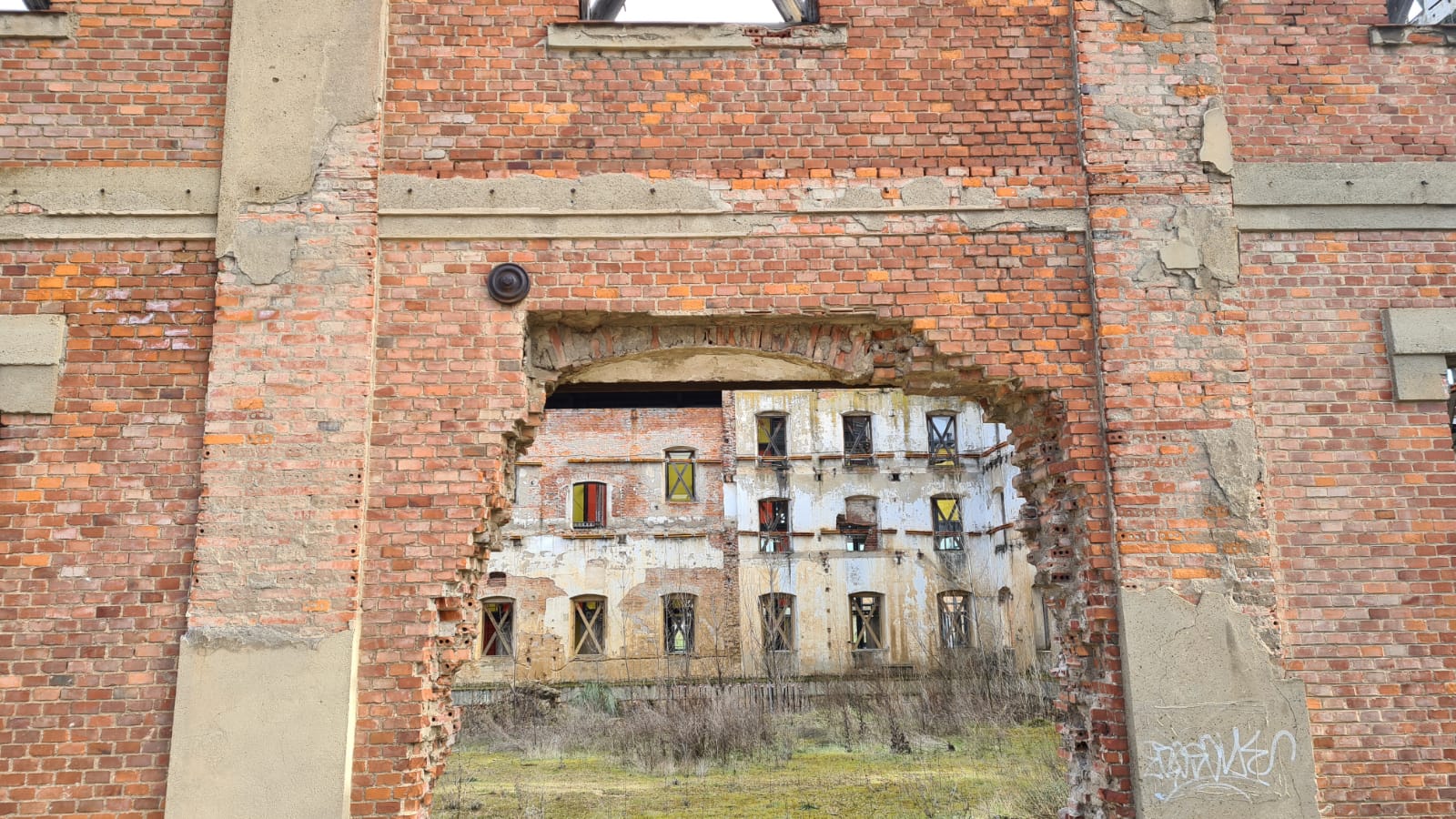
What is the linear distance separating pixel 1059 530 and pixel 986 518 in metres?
16.9

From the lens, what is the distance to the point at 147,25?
622cm

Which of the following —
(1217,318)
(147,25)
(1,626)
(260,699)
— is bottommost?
(260,699)

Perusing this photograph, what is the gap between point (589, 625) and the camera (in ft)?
71.8

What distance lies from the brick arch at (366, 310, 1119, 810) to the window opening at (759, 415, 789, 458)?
657 inches

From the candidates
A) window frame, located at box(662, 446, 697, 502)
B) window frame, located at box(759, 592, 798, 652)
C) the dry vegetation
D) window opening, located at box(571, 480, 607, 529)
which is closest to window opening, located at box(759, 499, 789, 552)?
window frame, located at box(759, 592, 798, 652)

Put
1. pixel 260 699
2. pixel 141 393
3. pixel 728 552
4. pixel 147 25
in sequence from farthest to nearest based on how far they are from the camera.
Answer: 1. pixel 728 552
2. pixel 147 25
3. pixel 141 393
4. pixel 260 699

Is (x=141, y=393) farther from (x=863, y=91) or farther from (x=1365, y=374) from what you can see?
(x=1365, y=374)

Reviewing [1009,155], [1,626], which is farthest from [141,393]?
[1009,155]

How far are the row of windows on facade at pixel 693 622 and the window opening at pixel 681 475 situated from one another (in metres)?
2.25

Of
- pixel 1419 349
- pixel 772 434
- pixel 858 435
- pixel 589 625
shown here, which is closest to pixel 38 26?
pixel 1419 349

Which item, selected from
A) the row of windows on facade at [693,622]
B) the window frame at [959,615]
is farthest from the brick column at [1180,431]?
the window frame at [959,615]

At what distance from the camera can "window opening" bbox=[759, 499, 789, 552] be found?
22.6 metres

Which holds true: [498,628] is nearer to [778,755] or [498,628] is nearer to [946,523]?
[946,523]

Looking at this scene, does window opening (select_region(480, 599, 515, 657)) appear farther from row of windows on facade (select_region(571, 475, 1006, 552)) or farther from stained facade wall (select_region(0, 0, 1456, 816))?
stained facade wall (select_region(0, 0, 1456, 816))
